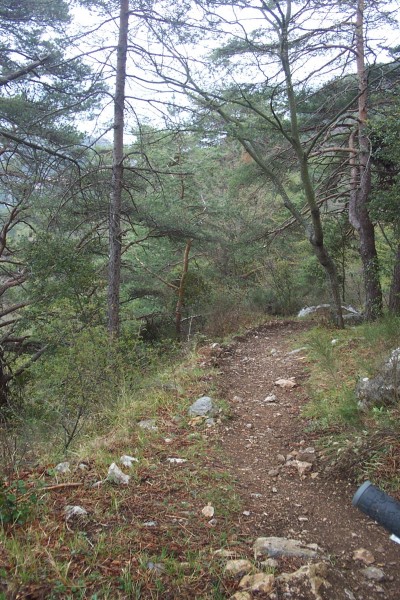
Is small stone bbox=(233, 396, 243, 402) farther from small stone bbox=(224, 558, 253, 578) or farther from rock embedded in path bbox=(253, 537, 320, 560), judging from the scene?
small stone bbox=(224, 558, 253, 578)

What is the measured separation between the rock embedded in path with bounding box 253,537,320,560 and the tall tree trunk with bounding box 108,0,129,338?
6163 millimetres

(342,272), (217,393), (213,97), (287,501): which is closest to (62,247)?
(213,97)

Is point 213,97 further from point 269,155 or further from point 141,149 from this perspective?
point 269,155

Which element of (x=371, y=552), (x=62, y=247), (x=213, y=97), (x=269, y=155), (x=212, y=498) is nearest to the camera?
(x=371, y=552)

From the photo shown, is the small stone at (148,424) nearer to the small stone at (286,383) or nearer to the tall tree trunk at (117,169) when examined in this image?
the small stone at (286,383)

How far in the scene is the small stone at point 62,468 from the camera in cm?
318

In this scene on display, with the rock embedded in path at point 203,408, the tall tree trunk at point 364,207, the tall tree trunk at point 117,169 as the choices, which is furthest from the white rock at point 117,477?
the tall tree trunk at point 364,207

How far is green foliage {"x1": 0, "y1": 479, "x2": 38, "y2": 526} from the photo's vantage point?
94.8 inches

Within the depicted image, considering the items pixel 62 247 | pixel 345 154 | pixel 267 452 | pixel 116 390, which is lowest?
pixel 267 452

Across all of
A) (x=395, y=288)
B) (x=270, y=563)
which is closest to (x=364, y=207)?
(x=395, y=288)

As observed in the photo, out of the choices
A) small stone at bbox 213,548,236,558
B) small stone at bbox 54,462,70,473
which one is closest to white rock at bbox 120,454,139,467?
small stone at bbox 54,462,70,473

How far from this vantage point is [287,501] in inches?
120

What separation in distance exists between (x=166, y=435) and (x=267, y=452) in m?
0.98

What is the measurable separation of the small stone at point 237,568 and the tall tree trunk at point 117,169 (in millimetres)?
6291
